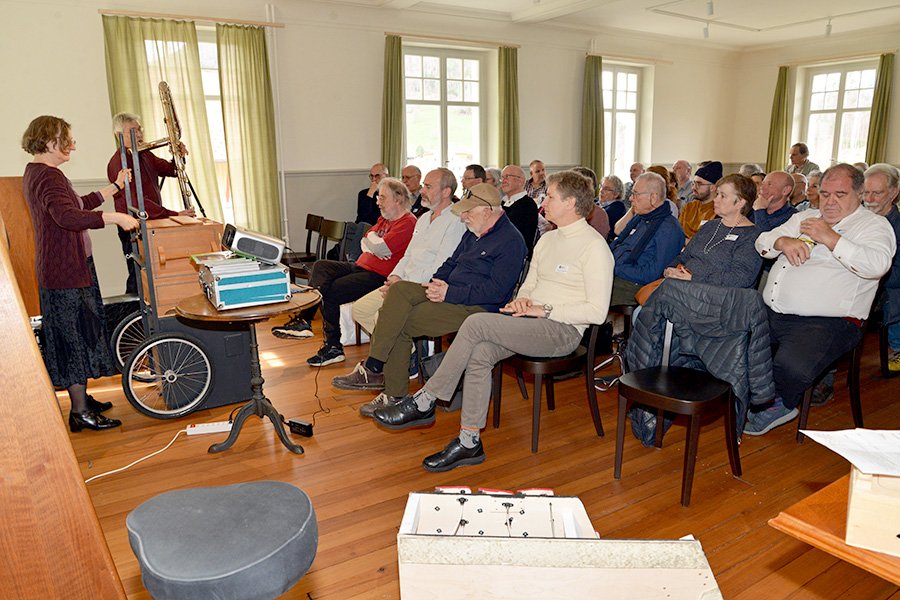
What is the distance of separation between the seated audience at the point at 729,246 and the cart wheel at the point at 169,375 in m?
2.57

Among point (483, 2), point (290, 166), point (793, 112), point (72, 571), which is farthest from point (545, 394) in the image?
point (793, 112)

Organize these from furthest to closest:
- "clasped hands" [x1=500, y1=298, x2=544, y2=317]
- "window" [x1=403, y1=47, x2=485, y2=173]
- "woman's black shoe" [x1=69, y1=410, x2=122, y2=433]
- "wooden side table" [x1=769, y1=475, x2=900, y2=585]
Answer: "window" [x1=403, y1=47, x2=485, y2=173] < "woman's black shoe" [x1=69, y1=410, x2=122, y2=433] < "clasped hands" [x1=500, y1=298, x2=544, y2=317] < "wooden side table" [x1=769, y1=475, x2=900, y2=585]

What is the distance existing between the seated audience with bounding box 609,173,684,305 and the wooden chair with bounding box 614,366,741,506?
0.93 m

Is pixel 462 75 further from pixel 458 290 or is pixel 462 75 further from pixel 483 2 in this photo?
pixel 458 290

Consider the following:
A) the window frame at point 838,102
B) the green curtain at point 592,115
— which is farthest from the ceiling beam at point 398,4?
the window frame at point 838,102

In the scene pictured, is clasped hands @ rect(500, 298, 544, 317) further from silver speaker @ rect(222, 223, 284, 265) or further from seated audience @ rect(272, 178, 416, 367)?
seated audience @ rect(272, 178, 416, 367)

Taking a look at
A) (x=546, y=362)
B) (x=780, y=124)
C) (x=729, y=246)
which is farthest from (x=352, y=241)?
Result: (x=780, y=124)

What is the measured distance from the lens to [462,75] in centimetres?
820

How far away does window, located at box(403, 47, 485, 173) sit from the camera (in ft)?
25.8

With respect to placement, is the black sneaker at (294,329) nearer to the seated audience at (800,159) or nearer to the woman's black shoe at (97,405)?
the woman's black shoe at (97,405)

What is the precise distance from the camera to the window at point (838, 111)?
9.45m

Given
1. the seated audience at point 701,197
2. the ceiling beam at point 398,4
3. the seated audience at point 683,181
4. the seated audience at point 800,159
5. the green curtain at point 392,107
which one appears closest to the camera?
the seated audience at point 701,197

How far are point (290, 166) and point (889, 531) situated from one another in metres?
6.76

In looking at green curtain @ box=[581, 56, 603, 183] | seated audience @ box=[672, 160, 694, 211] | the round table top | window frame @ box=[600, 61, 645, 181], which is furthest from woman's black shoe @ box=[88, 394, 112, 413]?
window frame @ box=[600, 61, 645, 181]
